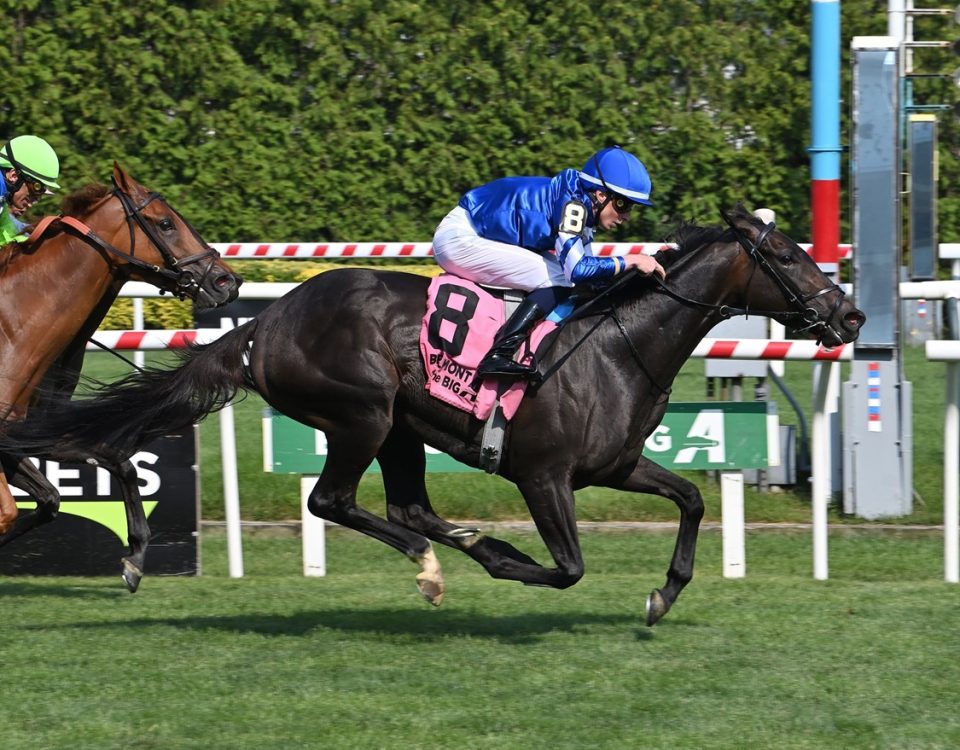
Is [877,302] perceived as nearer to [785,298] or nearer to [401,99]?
[785,298]

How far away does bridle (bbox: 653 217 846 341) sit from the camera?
5078 millimetres

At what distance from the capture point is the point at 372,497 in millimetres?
7637

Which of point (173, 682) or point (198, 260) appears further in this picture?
point (198, 260)

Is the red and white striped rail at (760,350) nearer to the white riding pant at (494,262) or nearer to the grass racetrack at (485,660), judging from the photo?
the grass racetrack at (485,660)

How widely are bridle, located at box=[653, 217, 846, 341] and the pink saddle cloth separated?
613 mm

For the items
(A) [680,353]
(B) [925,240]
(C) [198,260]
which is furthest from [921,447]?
(C) [198,260]

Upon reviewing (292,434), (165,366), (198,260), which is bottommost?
(292,434)

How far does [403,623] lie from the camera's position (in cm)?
554

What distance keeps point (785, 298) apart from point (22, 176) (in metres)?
3.03

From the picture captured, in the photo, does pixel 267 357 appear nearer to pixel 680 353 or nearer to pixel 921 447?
pixel 680 353

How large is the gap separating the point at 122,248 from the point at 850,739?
129 inches

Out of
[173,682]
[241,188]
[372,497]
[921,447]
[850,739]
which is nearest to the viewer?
[850,739]

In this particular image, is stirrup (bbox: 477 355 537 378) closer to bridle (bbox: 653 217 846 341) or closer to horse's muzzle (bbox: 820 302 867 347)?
bridle (bbox: 653 217 846 341)

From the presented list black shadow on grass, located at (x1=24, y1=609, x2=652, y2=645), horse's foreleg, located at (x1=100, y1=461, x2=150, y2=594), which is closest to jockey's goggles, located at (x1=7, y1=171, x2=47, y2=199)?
horse's foreleg, located at (x1=100, y1=461, x2=150, y2=594)
